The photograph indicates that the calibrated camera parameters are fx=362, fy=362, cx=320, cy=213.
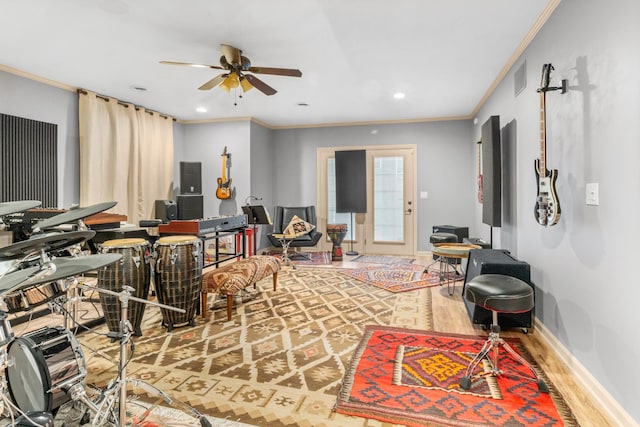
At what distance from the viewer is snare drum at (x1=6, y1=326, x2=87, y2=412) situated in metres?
1.47

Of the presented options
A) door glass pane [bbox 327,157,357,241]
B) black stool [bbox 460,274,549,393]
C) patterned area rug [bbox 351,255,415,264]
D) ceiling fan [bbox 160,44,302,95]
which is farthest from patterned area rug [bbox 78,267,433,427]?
door glass pane [bbox 327,157,357,241]

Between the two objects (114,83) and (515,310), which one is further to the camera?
(114,83)

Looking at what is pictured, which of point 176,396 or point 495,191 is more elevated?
point 495,191

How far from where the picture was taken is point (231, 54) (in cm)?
333

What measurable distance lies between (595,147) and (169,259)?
2.93 meters

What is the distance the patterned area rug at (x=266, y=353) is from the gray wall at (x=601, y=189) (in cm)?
111

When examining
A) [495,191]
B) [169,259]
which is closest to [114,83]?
[169,259]

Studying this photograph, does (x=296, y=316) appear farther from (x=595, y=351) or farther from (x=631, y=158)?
(x=631, y=158)

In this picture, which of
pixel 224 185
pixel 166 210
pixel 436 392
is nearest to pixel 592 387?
pixel 436 392

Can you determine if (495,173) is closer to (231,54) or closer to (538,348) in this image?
(538,348)

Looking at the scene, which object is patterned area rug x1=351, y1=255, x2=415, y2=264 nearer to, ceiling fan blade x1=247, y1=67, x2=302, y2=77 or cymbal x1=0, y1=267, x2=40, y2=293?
ceiling fan blade x1=247, y1=67, x2=302, y2=77

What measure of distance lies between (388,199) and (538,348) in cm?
428

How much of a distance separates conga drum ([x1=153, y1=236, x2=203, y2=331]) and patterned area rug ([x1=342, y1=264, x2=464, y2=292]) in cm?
223

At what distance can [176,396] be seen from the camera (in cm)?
197
